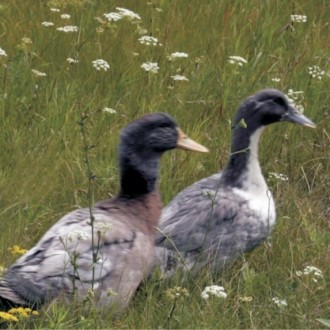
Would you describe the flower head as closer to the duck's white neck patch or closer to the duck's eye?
the duck's white neck patch

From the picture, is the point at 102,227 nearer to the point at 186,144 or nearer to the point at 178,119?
the point at 186,144

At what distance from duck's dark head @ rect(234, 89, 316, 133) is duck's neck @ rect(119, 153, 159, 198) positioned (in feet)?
2.47

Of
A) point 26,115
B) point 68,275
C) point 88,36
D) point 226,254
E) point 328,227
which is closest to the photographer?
point 68,275

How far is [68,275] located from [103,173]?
1.68m

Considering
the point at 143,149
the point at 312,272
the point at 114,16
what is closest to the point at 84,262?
the point at 143,149

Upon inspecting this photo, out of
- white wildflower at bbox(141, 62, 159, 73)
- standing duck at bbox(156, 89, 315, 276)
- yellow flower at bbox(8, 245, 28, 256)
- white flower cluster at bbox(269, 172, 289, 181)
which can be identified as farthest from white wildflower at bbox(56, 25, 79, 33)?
yellow flower at bbox(8, 245, 28, 256)

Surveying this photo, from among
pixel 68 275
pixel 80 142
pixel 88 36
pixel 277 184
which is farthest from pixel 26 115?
pixel 68 275

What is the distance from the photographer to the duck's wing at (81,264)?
5730 millimetres

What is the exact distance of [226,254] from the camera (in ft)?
22.1

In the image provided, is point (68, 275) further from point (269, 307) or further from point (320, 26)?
point (320, 26)

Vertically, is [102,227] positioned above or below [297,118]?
above

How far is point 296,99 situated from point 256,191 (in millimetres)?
1013

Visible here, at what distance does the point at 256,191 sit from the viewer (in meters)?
7.13

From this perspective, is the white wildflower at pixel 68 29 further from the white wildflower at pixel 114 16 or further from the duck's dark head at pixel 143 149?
the duck's dark head at pixel 143 149
